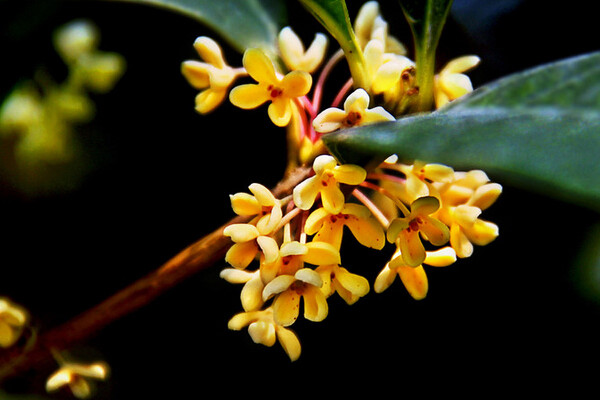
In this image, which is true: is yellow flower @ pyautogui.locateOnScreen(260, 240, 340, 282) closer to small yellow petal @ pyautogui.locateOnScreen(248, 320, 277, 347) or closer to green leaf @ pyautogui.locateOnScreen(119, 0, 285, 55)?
small yellow petal @ pyautogui.locateOnScreen(248, 320, 277, 347)

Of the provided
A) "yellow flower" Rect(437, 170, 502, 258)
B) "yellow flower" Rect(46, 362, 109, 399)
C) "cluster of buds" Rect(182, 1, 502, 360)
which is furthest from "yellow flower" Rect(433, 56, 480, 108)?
"yellow flower" Rect(46, 362, 109, 399)

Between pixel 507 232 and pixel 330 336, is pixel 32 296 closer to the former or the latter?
pixel 330 336

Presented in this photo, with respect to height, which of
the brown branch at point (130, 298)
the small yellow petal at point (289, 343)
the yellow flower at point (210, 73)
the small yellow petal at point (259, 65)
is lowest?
the small yellow petal at point (289, 343)

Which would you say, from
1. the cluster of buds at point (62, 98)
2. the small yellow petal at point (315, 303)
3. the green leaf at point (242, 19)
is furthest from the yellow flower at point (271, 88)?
the cluster of buds at point (62, 98)

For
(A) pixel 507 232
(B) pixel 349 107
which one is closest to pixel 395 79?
(B) pixel 349 107

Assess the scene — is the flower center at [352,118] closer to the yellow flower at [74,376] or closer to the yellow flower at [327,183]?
the yellow flower at [327,183]

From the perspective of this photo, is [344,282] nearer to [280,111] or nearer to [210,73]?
[280,111]

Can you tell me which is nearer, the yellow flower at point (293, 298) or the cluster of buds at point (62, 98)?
the yellow flower at point (293, 298)
